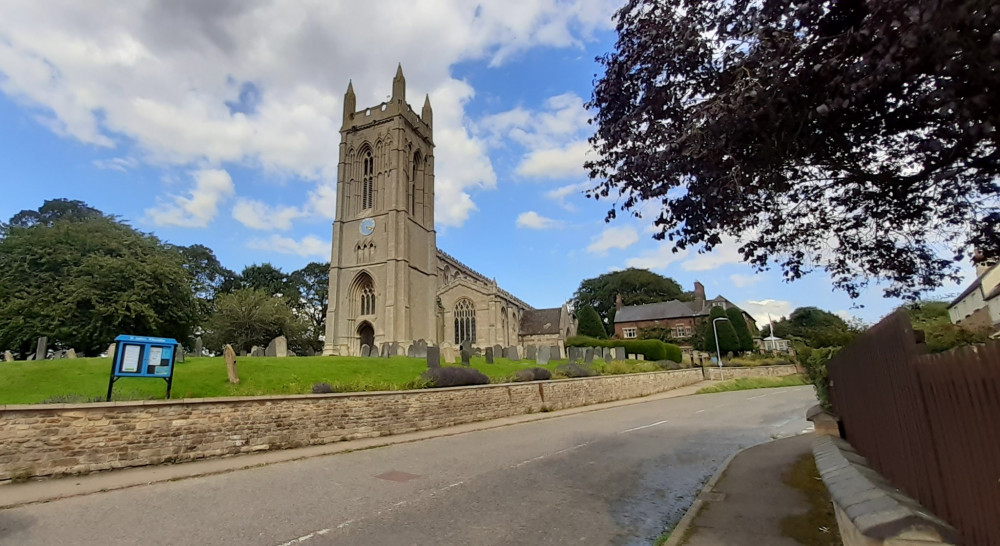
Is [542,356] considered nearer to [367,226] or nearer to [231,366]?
[231,366]

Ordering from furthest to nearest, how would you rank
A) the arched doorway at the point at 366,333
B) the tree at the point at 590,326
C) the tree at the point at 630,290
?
the tree at the point at 630,290 < the tree at the point at 590,326 < the arched doorway at the point at 366,333

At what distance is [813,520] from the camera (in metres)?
5.75

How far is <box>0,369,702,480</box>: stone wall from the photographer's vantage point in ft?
27.2

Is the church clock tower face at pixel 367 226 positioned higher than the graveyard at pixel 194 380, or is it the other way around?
the church clock tower face at pixel 367 226

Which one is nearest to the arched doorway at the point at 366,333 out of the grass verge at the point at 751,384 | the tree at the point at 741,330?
the grass verge at the point at 751,384

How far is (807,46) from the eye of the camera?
4.43 metres

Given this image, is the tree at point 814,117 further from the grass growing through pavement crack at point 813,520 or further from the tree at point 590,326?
the tree at point 590,326

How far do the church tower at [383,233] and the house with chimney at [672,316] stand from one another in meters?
28.0

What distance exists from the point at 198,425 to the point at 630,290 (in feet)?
245

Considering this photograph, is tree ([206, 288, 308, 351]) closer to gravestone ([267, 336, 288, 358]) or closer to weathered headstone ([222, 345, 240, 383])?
gravestone ([267, 336, 288, 358])

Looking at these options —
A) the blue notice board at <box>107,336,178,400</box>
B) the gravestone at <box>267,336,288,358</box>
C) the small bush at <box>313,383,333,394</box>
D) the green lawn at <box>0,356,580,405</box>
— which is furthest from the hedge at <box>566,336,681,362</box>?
the blue notice board at <box>107,336,178,400</box>

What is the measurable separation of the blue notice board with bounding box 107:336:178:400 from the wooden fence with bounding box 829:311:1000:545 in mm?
12733

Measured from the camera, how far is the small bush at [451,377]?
16.7 meters

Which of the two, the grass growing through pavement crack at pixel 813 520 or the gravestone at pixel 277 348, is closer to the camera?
the grass growing through pavement crack at pixel 813 520
